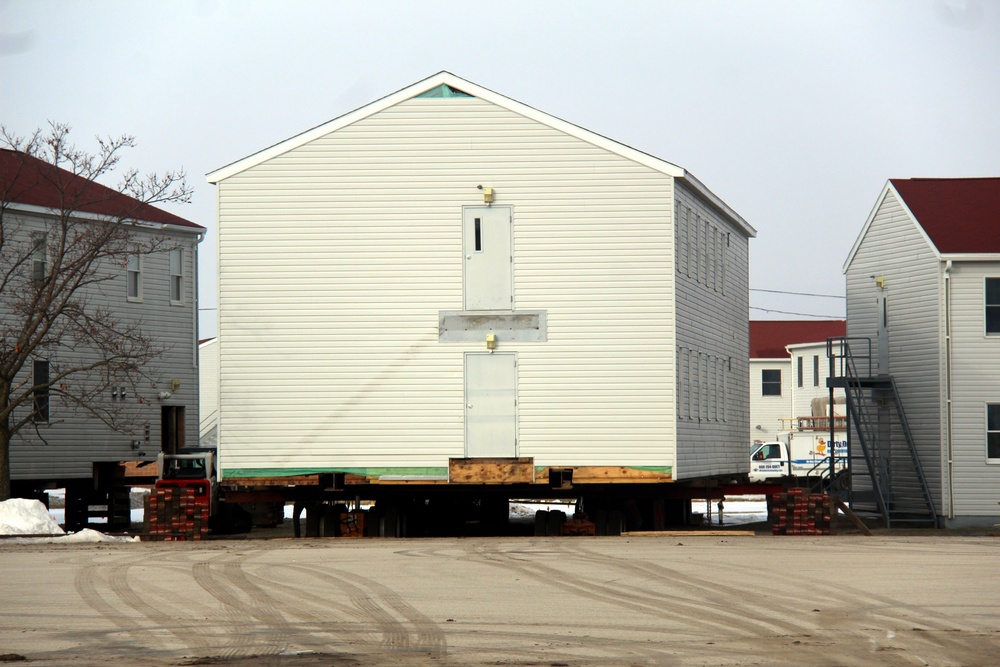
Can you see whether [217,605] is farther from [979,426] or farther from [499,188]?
[979,426]

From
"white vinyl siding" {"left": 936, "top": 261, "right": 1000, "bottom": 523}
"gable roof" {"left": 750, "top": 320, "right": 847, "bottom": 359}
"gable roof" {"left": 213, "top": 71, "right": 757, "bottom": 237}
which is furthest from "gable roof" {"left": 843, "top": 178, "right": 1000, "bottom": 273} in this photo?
"gable roof" {"left": 750, "top": 320, "right": 847, "bottom": 359}

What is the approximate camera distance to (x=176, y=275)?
39.6 metres

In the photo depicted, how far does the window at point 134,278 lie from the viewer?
37.8 metres

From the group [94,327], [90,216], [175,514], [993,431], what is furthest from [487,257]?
[90,216]

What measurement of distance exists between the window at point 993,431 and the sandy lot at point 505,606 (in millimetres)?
10081

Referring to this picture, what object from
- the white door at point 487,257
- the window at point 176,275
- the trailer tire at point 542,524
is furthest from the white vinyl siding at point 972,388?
the window at point 176,275

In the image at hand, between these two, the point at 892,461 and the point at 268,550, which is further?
the point at 892,461

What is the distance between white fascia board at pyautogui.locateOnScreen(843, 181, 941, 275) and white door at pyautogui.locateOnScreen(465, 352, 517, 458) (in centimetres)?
1297

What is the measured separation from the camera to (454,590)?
16.3m

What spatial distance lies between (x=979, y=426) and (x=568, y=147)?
13458mm

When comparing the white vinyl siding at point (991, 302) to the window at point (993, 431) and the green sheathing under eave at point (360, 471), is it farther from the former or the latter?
the green sheathing under eave at point (360, 471)

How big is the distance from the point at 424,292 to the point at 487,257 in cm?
146

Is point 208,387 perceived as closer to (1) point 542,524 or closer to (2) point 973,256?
(1) point 542,524

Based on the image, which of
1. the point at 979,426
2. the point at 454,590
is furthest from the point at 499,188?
the point at 979,426
